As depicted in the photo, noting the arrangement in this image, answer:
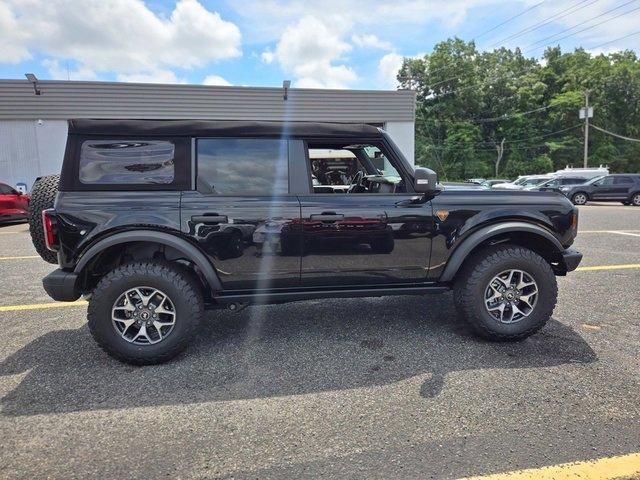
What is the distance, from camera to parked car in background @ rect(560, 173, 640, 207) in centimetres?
2055

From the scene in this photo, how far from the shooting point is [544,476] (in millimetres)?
2191

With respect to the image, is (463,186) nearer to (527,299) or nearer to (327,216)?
(527,299)

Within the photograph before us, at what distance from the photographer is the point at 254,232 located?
3.43 m

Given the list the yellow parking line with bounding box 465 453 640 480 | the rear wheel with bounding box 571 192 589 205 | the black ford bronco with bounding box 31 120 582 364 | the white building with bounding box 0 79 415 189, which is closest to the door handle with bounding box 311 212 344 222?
the black ford bronco with bounding box 31 120 582 364

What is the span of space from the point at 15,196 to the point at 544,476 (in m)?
14.8

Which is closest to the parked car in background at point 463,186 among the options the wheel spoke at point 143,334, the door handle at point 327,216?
the door handle at point 327,216

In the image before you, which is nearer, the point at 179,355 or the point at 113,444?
the point at 113,444

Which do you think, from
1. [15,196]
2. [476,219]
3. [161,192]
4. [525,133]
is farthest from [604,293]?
[525,133]

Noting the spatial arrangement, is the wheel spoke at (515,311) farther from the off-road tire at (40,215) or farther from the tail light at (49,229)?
the off-road tire at (40,215)

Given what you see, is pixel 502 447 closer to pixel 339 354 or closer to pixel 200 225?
pixel 339 354

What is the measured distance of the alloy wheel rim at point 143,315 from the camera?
3367 millimetres

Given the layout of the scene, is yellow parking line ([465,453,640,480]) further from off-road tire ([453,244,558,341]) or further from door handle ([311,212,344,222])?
door handle ([311,212,344,222])

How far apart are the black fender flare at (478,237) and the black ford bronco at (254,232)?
0.01 metres

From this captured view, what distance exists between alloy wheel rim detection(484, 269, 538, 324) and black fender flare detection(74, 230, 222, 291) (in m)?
2.33
